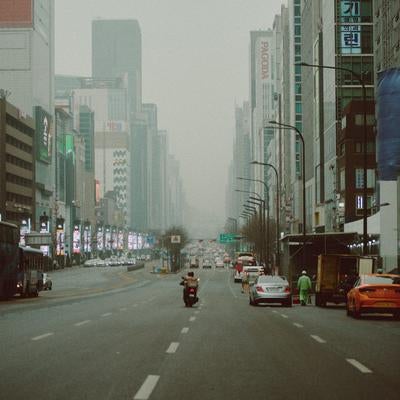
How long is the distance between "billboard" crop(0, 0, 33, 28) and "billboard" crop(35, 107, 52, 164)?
695 inches

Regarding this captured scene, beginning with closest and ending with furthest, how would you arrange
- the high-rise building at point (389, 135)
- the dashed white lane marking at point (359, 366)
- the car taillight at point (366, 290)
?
the dashed white lane marking at point (359, 366), the car taillight at point (366, 290), the high-rise building at point (389, 135)

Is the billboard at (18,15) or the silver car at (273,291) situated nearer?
the silver car at (273,291)

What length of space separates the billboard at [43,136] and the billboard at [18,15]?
17661mm

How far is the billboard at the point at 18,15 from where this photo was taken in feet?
623

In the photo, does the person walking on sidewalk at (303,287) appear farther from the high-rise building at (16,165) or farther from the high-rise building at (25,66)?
the high-rise building at (25,66)

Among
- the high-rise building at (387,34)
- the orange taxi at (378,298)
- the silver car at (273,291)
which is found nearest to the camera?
the orange taxi at (378,298)

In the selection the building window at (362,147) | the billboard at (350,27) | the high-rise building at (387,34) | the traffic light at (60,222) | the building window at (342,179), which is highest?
the billboard at (350,27)

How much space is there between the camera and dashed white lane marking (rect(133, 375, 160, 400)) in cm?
1188

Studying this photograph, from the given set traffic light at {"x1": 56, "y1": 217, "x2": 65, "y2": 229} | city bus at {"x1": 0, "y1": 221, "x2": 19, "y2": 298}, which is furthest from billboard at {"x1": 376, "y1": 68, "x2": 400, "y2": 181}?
traffic light at {"x1": 56, "y1": 217, "x2": 65, "y2": 229}

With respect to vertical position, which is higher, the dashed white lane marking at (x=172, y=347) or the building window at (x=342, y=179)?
the building window at (x=342, y=179)

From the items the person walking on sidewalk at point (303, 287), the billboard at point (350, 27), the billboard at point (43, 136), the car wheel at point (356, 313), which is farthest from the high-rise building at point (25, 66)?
the car wheel at point (356, 313)

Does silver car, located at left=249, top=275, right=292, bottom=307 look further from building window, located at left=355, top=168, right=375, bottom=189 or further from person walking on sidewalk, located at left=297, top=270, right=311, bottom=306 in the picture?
building window, located at left=355, top=168, right=375, bottom=189

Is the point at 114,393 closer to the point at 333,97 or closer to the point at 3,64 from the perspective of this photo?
the point at 333,97

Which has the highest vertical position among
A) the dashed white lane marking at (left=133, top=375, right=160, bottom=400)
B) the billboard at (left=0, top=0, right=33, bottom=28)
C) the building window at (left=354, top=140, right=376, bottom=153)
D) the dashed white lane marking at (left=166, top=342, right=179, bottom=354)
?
the billboard at (left=0, top=0, right=33, bottom=28)
